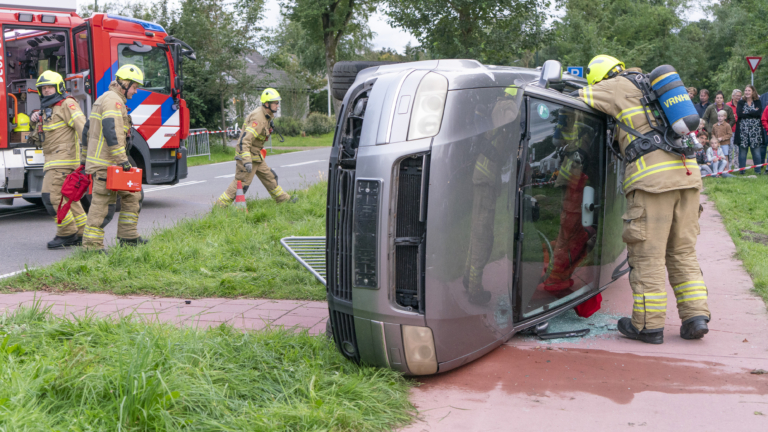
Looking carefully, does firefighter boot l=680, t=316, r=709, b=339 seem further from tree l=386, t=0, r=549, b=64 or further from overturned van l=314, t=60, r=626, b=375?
tree l=386, t=0, r=549, b=64

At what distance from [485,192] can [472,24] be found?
10643 mm

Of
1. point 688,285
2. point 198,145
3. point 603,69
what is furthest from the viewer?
point 198,145

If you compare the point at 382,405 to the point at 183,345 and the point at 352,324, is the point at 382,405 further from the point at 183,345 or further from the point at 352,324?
the point at 183,345

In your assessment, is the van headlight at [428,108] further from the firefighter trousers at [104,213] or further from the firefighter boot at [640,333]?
the firefighter trousers at [104,213]

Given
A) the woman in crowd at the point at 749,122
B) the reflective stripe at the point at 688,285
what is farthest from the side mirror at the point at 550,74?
→ the woman in crowd at the point at 749,122

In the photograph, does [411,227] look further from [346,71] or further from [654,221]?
[346,71]

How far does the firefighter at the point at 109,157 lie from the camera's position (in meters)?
6.91

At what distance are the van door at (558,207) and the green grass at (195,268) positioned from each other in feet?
6.28

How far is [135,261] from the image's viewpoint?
6266 millimetres

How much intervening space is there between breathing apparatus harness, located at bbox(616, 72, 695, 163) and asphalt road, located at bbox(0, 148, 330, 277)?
5.68m

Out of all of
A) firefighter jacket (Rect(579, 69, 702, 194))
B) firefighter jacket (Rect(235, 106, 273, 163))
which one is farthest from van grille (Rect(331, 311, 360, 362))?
firefighter jacket (Rect(235, 106, 273, 163))

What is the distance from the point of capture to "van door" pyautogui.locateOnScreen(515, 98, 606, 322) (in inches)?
150

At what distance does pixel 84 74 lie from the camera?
33.0 ft

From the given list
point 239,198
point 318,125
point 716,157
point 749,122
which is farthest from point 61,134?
point 318,125
